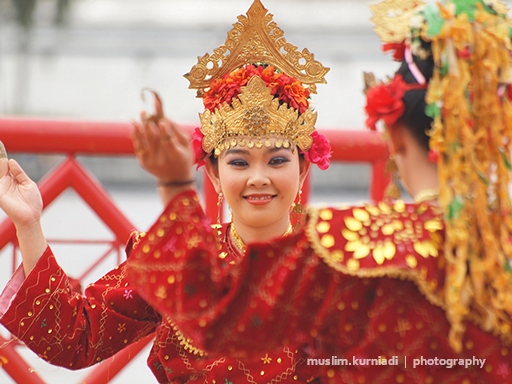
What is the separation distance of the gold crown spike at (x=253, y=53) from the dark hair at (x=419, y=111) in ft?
2.44

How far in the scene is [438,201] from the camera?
4.76 ft

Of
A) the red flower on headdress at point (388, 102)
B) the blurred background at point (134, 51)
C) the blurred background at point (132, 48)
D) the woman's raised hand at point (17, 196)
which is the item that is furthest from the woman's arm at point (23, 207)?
the blurred background at point (132, 48)

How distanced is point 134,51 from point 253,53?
27.5 ft

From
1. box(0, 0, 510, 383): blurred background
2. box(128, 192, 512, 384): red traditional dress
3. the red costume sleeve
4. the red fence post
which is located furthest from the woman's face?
box(0, 0, 510, 383): blurred background

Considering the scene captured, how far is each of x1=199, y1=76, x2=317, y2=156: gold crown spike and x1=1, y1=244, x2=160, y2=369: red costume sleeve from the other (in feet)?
1.28

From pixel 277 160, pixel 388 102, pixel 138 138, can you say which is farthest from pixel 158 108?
pixel 277 160

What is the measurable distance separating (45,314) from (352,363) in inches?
29.9

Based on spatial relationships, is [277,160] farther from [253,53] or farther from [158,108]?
[158,108]

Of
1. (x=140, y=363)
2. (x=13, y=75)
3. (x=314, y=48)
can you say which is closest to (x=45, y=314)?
(x=140, y=363)

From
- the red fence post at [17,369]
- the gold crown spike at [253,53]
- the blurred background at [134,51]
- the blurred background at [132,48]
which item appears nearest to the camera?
the gold crown spike at [253,53]

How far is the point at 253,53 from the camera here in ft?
7.18

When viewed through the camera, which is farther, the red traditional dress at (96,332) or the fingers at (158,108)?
the red traditional dress at (96,332)

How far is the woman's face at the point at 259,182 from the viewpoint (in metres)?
2.07

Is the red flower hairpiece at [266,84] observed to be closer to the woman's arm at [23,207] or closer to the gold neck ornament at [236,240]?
the gold neck ornament at [236,240]
